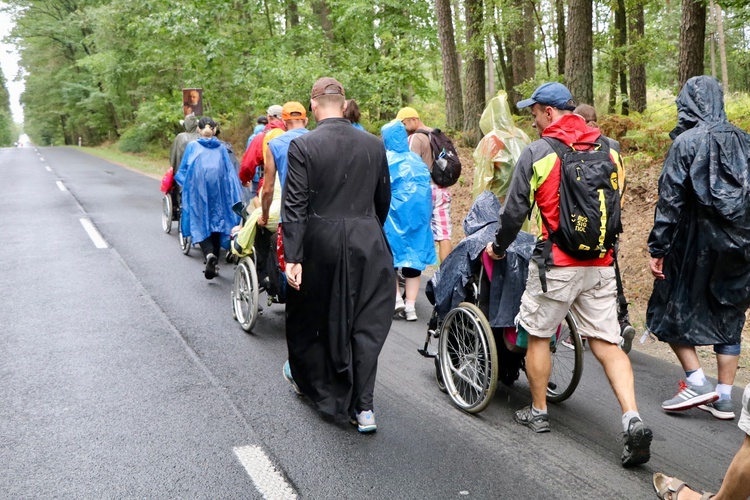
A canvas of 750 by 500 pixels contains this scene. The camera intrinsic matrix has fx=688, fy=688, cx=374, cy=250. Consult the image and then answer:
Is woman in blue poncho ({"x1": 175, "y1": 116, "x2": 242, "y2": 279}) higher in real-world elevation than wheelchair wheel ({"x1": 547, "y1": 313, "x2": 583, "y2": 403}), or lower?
higher

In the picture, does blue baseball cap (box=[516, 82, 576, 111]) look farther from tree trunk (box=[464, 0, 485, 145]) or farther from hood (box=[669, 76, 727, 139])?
tree trunk (box=[464, 0, 485, 145])

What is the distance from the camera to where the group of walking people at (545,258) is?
4137 mm

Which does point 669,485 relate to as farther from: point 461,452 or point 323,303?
point 323,303

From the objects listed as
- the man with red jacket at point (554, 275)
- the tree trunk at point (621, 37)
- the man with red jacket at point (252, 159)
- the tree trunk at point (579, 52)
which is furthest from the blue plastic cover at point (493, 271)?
the tree trunk at point (621, 37)

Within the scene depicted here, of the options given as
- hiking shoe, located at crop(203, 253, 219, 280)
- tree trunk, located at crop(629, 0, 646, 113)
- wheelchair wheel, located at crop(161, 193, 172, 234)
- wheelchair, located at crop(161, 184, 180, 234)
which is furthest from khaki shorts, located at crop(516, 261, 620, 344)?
tree trunk, located at crop(629, 0, 646, 113)

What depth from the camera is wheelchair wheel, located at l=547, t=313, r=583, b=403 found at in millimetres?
4715

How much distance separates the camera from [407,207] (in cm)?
710

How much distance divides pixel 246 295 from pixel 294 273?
264 cm

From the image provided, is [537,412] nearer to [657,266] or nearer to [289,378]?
[657,266]

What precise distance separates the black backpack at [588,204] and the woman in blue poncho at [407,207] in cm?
309

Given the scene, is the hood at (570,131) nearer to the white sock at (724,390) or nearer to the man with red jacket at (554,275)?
the man with red jacket at (554,275)

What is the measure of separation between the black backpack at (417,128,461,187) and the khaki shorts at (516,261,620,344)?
3598 mm

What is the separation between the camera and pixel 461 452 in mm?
4156

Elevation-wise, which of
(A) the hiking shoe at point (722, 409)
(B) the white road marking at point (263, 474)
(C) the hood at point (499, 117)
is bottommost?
(A) the hiking shoe at point (722, 409)
